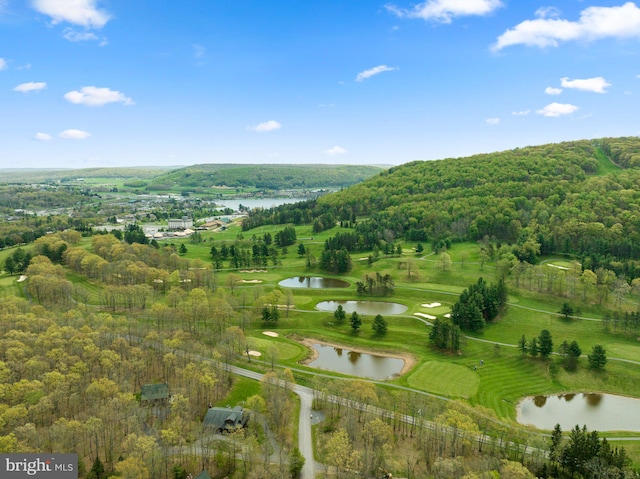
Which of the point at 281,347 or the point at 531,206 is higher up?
the point at 531,206

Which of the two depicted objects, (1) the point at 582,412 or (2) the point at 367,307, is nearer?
(1) the point at 582,412

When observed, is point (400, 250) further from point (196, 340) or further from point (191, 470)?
point (191, 470)

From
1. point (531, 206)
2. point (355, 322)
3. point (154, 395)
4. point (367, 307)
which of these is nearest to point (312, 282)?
point (367, 307)

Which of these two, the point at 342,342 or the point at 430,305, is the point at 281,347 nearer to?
the point at 342,342

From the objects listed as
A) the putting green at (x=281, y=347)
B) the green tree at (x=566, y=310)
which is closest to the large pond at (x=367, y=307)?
the putting green at (x=281, y=347)

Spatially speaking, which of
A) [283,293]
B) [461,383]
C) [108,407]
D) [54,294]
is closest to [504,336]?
[461,383]

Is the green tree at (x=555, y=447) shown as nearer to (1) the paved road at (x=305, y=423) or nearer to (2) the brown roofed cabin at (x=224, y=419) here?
(1) the paved road at (x=305, y=423)
